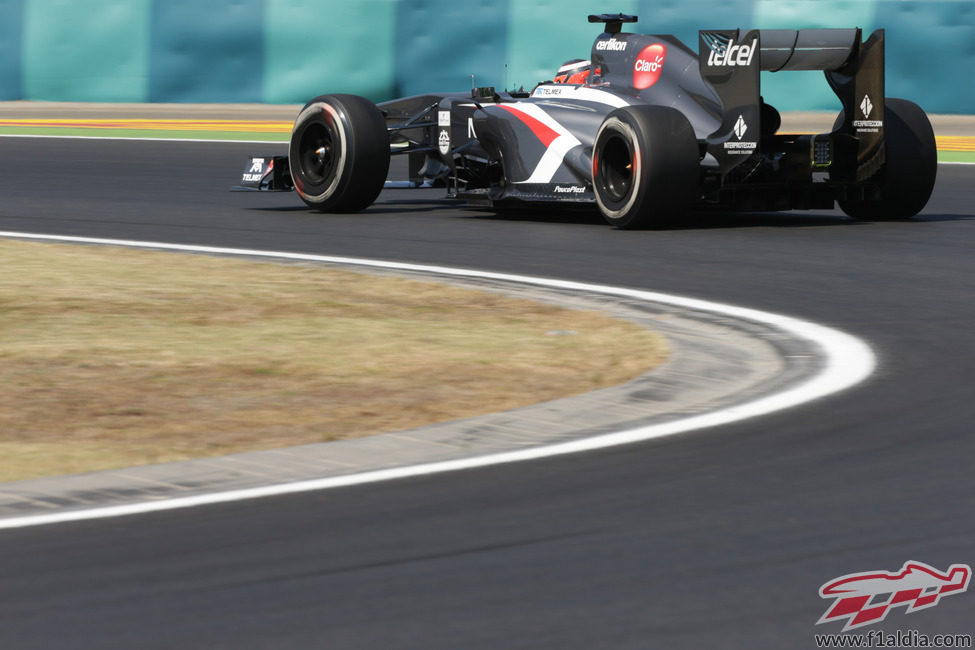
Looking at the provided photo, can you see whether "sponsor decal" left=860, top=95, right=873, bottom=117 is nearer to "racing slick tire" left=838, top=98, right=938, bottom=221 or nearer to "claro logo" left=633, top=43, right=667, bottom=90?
"racing slick tire" left=838, top=98, right=938, bottom=221

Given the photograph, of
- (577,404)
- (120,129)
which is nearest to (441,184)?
(577,404)

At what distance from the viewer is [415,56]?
82.6ft

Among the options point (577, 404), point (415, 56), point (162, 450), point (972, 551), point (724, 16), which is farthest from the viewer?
Result: point (415, 56)

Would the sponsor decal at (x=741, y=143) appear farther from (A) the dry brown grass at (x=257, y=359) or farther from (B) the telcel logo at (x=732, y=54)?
(A) the dry brown grass at (x=257, y=359)

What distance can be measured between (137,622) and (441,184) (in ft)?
35.8

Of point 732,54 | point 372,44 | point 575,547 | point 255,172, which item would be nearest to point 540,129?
point 732,54

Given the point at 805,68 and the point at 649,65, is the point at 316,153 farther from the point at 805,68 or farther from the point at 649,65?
the point at 805,68

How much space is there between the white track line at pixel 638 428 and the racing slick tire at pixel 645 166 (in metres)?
2.08

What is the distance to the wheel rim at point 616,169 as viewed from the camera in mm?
12016

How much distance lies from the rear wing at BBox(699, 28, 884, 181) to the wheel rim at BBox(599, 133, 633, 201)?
1.95ft

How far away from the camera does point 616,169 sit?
1217 cm

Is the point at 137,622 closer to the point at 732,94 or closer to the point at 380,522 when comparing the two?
the point at 380,522

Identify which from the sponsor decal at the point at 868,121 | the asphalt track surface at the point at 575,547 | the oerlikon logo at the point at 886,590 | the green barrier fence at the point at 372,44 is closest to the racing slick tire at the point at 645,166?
the sponsor decal at the point at 868,121

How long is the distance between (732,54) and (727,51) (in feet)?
0.15
